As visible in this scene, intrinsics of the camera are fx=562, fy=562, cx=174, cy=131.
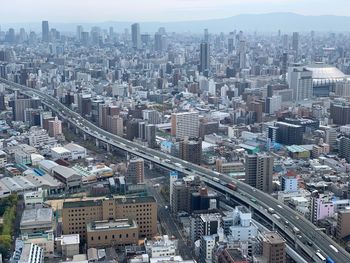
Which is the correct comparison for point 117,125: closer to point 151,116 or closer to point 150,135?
point 151,116

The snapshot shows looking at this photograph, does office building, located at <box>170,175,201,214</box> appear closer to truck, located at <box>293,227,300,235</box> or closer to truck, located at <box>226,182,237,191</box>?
truck, located at <box>226,182,237,191</box>

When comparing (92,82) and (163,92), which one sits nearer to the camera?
(163,92)

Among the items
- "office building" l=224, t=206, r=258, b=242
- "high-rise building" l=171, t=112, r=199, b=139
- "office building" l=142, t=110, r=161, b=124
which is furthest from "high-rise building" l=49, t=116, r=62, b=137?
"office building" l=224, t=206, r=258, b=242

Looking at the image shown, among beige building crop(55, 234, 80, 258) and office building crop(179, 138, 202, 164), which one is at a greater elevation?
office building crop(179, 138, 202, 164)

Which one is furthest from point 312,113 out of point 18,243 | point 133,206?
point 18,243

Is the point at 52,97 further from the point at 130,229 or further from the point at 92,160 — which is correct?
the point at 130,229

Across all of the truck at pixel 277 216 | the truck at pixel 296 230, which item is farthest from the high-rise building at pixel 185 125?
the truck at pixel 296 230

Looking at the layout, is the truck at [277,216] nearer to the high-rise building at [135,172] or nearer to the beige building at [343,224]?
the beige building at [343,224]
